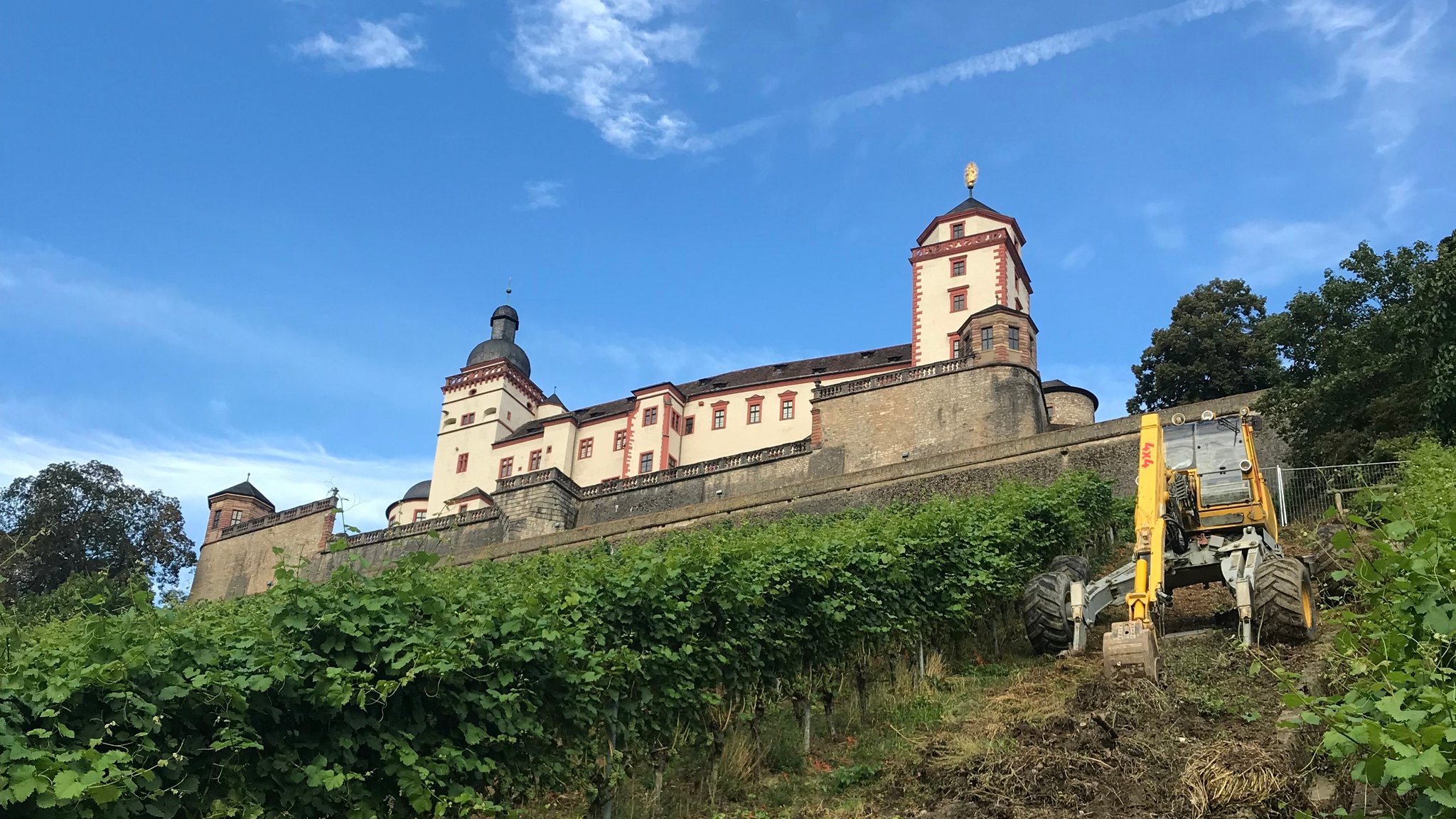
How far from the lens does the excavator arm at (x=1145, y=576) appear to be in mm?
10938

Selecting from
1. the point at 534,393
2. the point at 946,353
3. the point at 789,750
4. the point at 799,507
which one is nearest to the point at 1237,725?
the point at 789,750

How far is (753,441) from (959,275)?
38.6 feet

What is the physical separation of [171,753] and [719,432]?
46695 millimetres

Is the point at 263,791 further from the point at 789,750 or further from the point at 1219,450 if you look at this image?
the point at 1219,450

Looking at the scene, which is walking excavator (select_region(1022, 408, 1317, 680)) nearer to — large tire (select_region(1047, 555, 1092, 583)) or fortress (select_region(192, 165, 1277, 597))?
large tire (select_region(1047, 555, 1092, 583))

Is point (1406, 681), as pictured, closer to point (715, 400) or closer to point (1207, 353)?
point (1207, 353)

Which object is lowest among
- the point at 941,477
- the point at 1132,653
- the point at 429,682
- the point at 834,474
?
the point at 429,682

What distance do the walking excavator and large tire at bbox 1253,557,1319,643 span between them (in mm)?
11

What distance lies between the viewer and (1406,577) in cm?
709

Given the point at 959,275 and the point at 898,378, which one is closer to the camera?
the point at 898,378

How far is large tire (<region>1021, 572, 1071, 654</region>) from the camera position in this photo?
45.5 feet

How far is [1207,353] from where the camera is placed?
148 ft

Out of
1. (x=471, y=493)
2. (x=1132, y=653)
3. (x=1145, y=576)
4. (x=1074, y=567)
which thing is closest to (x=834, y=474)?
(x=1074, y=567)

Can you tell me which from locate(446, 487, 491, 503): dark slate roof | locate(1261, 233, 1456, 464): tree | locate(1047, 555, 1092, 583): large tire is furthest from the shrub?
locate(446, 487, 491, 503): dark slate roof
